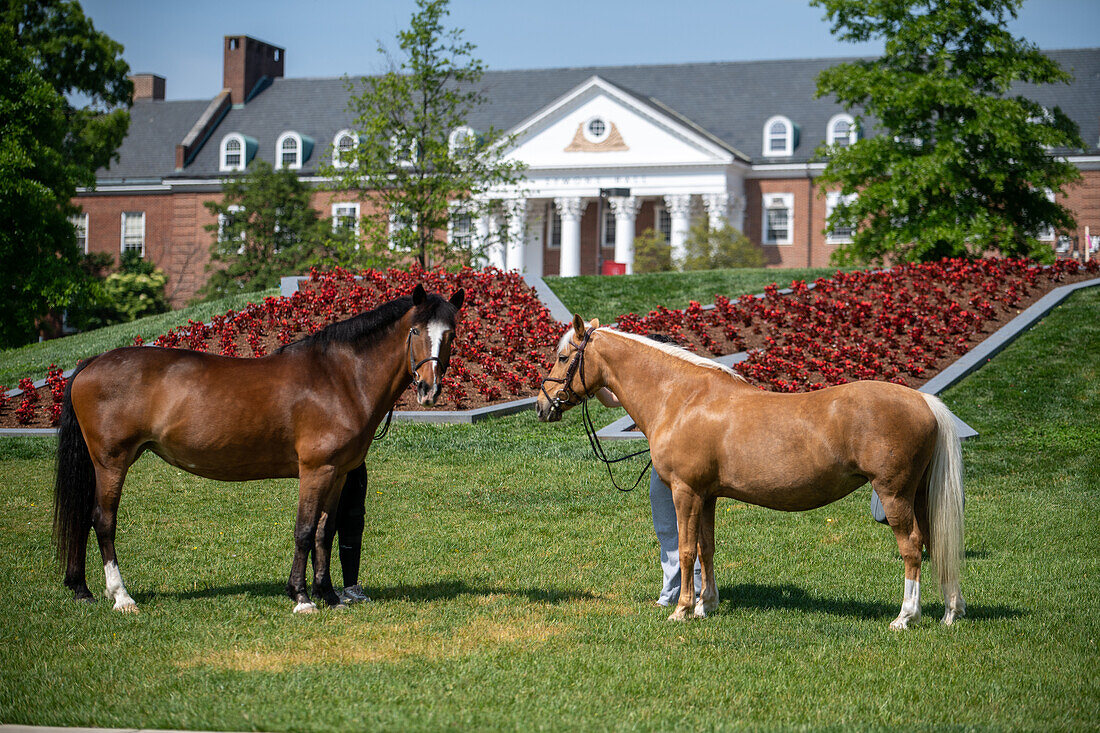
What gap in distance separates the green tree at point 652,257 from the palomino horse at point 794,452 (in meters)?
38.3

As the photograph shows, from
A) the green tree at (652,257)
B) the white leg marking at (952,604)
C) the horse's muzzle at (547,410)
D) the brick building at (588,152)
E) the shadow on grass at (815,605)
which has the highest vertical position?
the brick building at (588,152)

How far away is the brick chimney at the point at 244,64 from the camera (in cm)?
5975

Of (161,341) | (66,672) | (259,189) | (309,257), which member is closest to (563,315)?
(161,341)

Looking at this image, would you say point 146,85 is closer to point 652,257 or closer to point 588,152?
point 588,152

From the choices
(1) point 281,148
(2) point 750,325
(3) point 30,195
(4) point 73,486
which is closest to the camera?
(4) point 73,486

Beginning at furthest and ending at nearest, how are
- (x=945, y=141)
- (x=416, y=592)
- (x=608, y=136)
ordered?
(x=608, y=136) → (x=945, y=141) → (x=416, y=592)

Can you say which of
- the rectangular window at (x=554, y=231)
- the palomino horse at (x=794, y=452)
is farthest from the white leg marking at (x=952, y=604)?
the rectangular window at (x=554, y=231)

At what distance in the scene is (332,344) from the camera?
7.72 metres

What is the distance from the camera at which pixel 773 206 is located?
51.9 m

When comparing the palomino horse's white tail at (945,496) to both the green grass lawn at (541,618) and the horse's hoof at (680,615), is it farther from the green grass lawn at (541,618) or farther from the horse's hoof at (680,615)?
the horse's hoof at (680,615)

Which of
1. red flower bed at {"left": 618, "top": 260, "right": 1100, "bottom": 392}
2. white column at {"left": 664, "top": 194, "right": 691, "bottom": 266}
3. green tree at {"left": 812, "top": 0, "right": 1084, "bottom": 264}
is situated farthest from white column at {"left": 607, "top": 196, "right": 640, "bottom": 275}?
red flower bed at {"left": 618, "top": 260, "right": 1100, "bottom": 392}

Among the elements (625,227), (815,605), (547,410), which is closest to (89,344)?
(547,410)

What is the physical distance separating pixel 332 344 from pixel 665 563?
9.19 feet

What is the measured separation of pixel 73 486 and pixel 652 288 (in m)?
16.9
